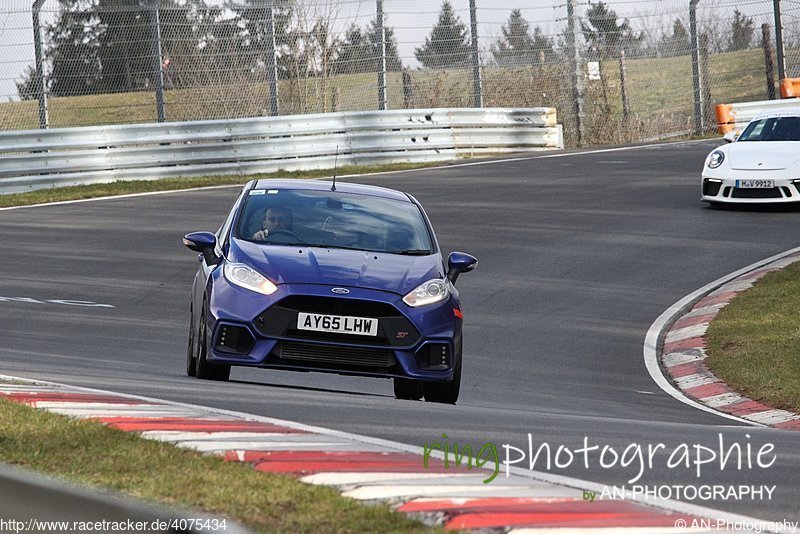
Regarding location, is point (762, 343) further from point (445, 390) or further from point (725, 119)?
point (725, 119)

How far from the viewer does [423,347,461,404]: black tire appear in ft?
29.4

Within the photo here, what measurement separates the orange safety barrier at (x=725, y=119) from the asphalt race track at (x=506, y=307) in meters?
8.00

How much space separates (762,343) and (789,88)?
23707mm

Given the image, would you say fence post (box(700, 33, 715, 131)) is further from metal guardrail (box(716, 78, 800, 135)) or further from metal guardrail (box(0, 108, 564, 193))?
metal guardrail (box(0, 108, 564, 193))

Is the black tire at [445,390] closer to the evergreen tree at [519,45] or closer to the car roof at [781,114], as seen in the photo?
the car roof at [781,114]

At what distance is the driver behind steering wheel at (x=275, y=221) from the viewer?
31.0 ft

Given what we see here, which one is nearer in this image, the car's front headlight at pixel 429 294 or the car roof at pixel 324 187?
the car's front headlight at pixel 429 294

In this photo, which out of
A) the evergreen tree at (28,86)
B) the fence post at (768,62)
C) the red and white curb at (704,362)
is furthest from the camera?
the fence post at (768,62)

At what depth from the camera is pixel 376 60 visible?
89.0 ft

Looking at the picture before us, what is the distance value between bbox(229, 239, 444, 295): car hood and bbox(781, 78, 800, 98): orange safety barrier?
25841 millimetres

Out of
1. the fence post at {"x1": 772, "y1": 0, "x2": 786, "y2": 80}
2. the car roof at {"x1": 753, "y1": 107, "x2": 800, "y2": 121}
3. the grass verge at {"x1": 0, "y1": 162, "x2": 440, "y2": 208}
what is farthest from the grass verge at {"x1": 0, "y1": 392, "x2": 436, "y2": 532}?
the fence post at {"x1": 772, "y1": 0, "x2": 786, "y2": 80}

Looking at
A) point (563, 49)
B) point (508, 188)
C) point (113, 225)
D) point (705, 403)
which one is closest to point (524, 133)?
point (563, 49)

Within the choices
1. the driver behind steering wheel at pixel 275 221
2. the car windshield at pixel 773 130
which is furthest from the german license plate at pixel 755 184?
the driver behind steering wheel at pixel 275 221

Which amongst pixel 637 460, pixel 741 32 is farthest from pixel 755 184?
pixel 741 32
